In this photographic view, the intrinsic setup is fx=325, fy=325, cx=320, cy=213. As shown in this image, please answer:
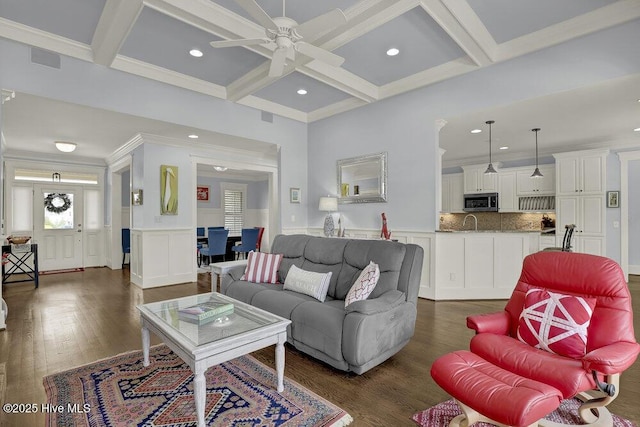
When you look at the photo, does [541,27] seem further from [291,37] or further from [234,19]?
[234,19]

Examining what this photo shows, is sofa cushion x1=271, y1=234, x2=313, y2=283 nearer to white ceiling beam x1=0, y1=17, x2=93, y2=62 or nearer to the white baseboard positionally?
white ceiling beam x1=0, y1=17, x2=93, y2=62

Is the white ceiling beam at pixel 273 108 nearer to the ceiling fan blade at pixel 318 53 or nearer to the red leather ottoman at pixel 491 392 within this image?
the ceiling fan blade at pixel 318 53

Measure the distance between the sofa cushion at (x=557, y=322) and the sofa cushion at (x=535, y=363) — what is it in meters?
0.05

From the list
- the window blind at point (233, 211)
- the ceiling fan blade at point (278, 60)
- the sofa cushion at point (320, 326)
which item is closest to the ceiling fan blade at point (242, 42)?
the ceiling fan blade at point (278, 60)

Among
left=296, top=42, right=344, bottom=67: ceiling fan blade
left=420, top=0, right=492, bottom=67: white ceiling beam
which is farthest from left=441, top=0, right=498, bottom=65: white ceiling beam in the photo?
left=296, top=42, right=344, bottom=67: ceiling fan blade

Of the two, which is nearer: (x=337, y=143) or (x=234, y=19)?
(x=234, y=19)

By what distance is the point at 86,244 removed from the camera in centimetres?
728

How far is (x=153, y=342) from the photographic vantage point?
116 inches

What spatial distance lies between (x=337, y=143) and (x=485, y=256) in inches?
112

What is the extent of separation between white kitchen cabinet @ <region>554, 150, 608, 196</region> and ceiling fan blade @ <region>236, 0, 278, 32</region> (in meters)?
6.42

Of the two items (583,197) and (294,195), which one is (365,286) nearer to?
(294,195)

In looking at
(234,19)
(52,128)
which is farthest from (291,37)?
(52,128)

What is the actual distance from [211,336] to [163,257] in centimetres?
395

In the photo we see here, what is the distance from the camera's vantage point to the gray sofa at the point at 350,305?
7.33ft
